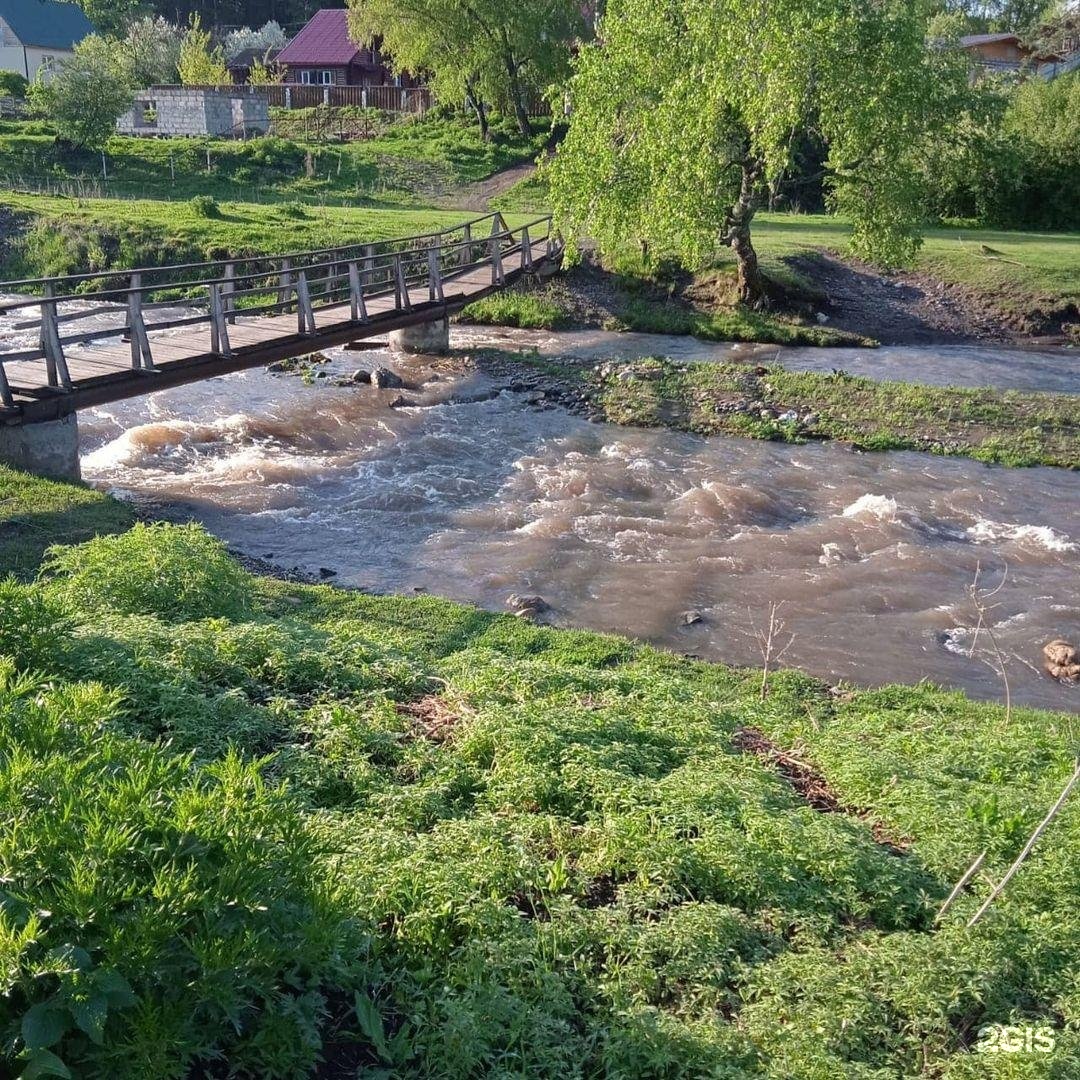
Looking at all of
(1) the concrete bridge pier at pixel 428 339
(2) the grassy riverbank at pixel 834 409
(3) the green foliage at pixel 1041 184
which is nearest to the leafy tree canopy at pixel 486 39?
(3) the green foliage at pixel 1041 184

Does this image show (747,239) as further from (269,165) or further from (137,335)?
(269,165)

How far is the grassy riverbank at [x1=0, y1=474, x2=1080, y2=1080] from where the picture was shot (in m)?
3.61

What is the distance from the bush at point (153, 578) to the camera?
26.4 ft

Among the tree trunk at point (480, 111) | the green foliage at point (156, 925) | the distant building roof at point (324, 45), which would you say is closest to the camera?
the green foliage at point (156, 925)

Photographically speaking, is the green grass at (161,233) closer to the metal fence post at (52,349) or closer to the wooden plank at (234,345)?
the wooden plank at (234,345)

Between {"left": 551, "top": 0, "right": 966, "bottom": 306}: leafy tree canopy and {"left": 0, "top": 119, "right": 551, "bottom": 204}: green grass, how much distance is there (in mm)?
17926

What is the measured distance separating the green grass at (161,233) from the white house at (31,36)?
44091mm

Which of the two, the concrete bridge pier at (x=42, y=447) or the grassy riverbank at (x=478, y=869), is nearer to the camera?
the grassy riverbank at (x=478, y=869)

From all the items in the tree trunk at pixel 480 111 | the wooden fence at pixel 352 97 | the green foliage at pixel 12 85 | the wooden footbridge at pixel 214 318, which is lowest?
the wooden footbridge at pixel 214 318

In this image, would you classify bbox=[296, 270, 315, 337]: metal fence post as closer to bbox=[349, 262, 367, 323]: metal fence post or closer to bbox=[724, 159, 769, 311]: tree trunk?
bbox=[349, 262, 367, 323]: metal fence post

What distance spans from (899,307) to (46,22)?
65927 millimetres

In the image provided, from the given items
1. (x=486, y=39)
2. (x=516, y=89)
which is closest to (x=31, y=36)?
(x=486, y=39)

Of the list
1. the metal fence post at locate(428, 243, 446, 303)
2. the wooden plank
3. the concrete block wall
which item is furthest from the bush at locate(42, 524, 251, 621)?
the concrete block wall

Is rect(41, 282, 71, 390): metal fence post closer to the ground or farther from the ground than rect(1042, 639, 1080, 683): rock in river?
farther from the ground
